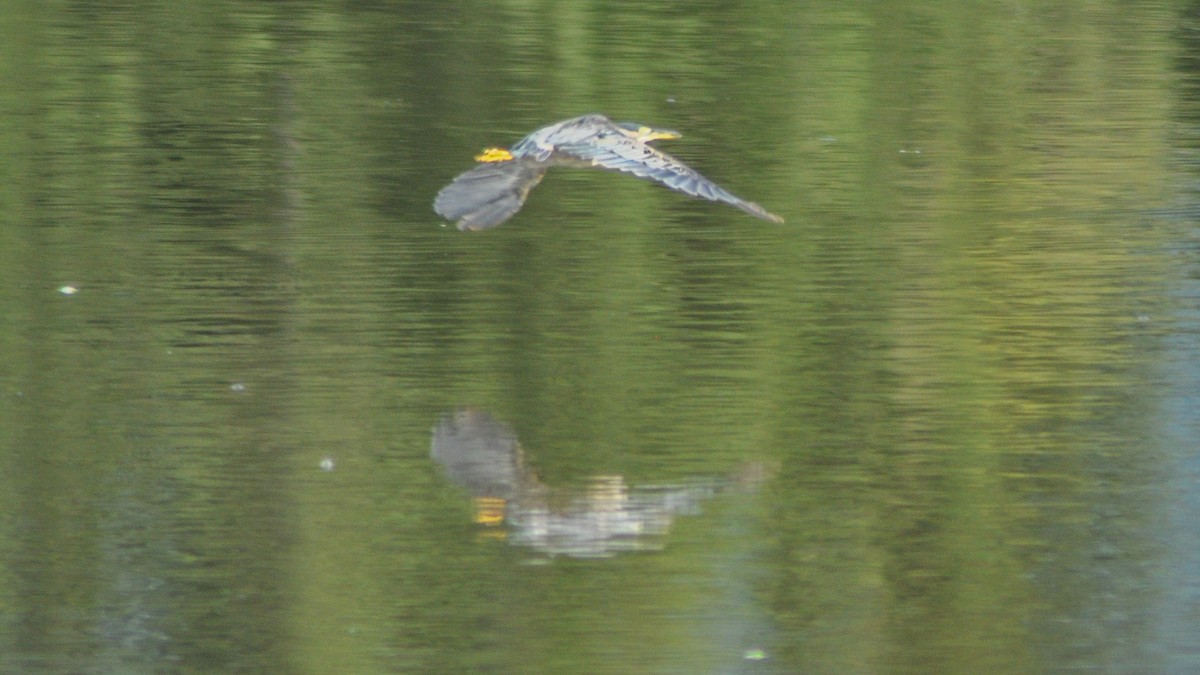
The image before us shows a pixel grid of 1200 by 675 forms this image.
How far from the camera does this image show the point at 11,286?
693 centimetres

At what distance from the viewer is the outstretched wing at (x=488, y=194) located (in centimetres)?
636

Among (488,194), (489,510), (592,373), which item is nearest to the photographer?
(489,510)

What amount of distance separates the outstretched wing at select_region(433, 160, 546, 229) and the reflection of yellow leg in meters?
1.28

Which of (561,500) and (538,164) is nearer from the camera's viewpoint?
(561,500)

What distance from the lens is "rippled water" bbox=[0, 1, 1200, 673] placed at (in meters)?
4.75

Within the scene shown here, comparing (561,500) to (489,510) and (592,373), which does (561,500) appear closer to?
(489,510)

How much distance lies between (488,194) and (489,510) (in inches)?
60.5

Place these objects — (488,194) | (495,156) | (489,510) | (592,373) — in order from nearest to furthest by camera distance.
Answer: (489,510) → (592,373) → (488,194) → (495,156)

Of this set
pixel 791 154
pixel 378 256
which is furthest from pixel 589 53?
pixel 378 256

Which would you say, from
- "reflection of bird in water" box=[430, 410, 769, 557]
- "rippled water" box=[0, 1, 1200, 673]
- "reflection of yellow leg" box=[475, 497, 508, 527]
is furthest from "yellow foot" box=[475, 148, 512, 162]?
"reflection of yellow leg" box=[475, 497, 508, 527]

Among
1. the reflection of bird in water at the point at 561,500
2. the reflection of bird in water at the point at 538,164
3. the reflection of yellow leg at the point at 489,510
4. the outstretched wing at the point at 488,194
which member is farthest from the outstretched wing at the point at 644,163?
the reflection of yellow leg at the point at 489,510

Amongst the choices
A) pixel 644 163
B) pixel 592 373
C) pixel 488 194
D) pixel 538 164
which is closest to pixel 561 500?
pixel 592 373

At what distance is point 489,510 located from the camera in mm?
5258

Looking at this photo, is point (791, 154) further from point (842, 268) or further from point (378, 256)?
point (378, 256)
